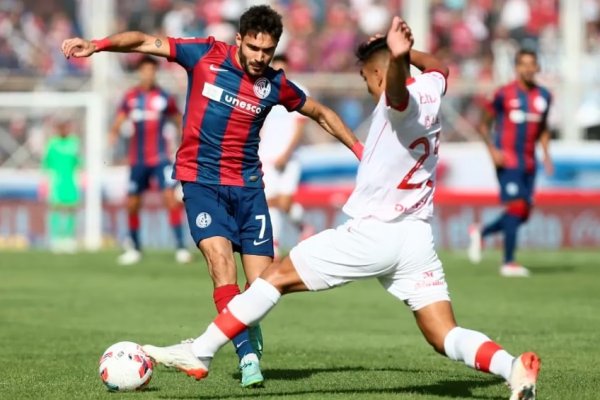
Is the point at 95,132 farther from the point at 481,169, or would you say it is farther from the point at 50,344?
the point at 50,344

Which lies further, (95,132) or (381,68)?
(95,132)

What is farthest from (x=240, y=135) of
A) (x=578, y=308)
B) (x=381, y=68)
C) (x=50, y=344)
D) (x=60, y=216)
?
(x=60, y=216)

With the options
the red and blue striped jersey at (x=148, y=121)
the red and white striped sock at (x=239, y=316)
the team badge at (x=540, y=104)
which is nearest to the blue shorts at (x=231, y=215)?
the red and white striped sock at (x=239, y=316)

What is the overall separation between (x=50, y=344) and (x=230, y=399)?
3.44 meters

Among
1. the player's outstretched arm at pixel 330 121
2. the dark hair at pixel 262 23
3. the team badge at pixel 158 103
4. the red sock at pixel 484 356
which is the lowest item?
the red sock at pixel 484 356

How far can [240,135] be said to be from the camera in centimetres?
893

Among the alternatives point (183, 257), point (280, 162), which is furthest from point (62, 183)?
point (280, 162)

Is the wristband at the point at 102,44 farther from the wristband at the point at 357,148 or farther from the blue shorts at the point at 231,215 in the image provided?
the wristband at the point at 357,148

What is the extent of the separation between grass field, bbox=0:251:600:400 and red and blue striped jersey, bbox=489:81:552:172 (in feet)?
5.19

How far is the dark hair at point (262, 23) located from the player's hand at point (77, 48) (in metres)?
0.94

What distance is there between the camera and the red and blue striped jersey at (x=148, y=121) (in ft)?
66.4

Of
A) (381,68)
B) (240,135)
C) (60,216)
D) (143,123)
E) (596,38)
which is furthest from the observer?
(596,38)

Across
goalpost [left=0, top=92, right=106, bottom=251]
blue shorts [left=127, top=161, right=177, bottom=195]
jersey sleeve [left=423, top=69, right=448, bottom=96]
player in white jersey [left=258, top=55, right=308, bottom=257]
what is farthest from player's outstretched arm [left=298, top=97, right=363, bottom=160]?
goalpost [left=0, top=92, right=106, bottom=251]

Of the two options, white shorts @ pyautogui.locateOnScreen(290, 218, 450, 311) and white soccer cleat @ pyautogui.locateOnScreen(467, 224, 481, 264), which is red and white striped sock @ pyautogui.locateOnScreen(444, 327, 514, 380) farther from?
white soccer cleat @ pyautogui.locateOnScreen(467, 224, 481, 264)
